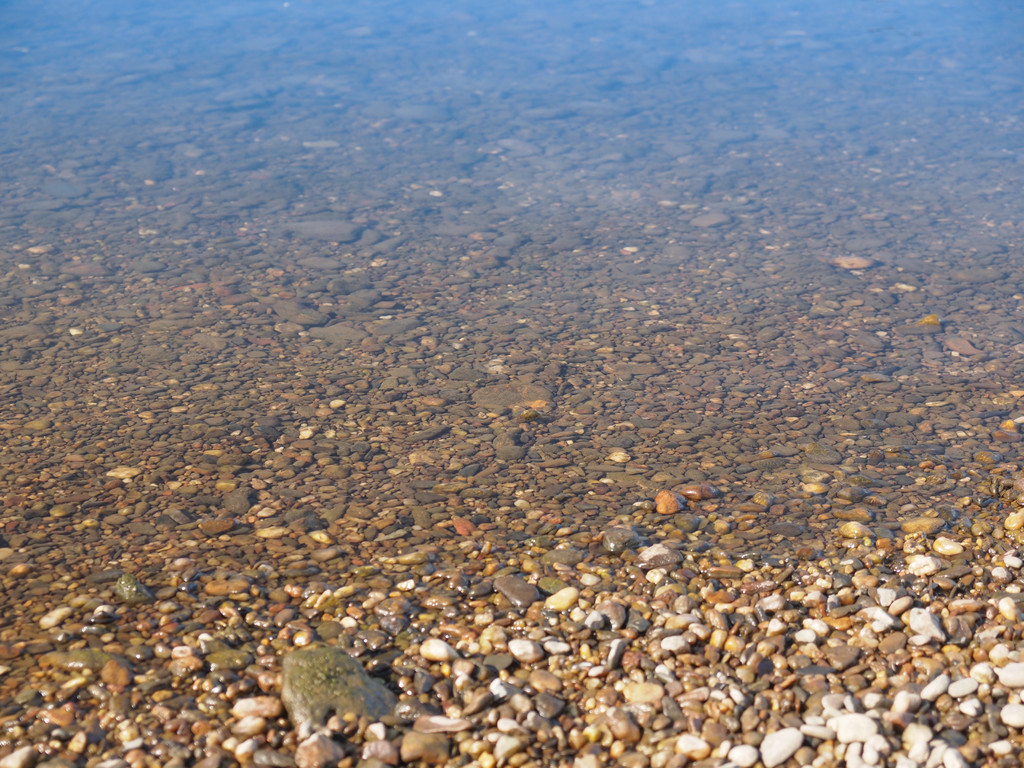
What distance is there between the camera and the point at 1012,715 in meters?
2.84

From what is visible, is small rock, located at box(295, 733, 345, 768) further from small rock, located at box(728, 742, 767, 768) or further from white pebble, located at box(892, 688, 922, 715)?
white pebble, located at box(892, 688, 922, 715)

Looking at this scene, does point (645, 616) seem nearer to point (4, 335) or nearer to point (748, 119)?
point (4, 335)

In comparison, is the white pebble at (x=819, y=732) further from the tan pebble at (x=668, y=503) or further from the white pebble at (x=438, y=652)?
the tan pebble at (x=668, y=503)

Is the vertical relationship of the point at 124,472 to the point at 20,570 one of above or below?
below

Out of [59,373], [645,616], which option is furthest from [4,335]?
[645,616]

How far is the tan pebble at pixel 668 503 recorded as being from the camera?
439 centimetres

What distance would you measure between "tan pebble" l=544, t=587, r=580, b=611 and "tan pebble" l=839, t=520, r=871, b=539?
1358mm

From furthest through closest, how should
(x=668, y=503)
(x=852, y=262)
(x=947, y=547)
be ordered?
(x=852, y=262)
(x=668, y=503)
(x=947, y=547)

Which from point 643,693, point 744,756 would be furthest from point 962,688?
point 643,693

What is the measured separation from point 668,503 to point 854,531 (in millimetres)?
880

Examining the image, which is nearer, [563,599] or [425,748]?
[425,748]

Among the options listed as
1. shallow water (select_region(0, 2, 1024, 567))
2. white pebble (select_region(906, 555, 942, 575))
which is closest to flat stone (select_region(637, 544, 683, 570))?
shallow water (select_region(0, 2, 1024, 567))

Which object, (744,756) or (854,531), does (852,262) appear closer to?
(854,531)

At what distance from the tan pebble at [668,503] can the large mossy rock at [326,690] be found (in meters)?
1.82
